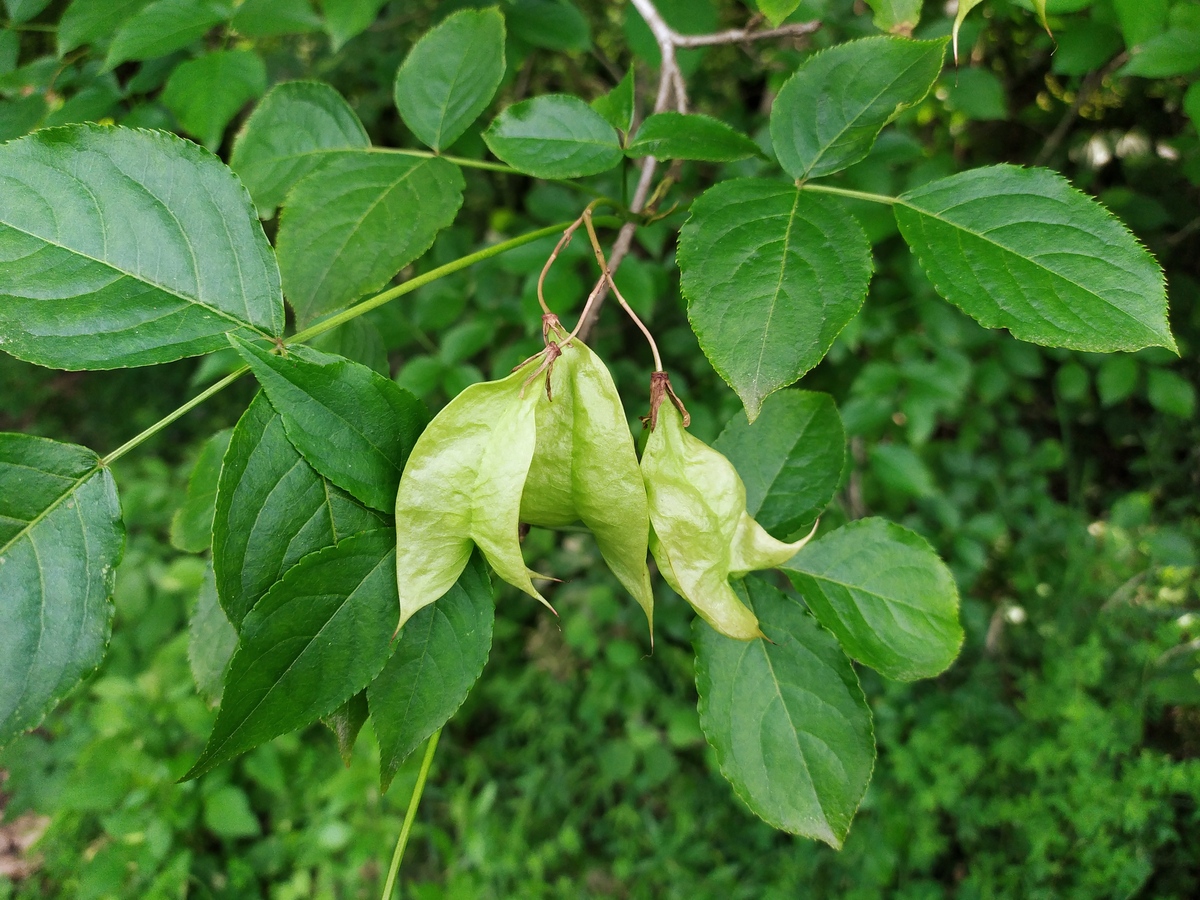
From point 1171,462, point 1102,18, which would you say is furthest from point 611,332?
point 1171,462

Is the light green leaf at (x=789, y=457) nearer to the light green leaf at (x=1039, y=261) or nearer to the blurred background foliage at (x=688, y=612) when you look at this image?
the light green leaf at (x=1039, y=261)

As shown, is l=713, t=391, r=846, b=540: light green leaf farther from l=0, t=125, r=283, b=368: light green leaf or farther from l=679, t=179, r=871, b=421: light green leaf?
l=0, t=125, r=283, b=368: light green leaf

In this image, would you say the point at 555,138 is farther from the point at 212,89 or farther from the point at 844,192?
the point at 212,89

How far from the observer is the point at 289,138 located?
2.85ft

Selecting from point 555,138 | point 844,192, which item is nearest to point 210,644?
point 555,138

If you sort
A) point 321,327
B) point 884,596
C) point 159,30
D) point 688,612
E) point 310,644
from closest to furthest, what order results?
1. point 310,644
2. point 321,327
3. point 884,596
4. point 159,30
5. point 688,612

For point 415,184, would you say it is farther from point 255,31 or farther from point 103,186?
point 255,31

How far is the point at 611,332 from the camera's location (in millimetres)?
1687

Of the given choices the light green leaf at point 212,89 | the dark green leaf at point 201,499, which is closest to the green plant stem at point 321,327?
the dark green leaf at point 201,499

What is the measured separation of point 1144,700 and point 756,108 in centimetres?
188

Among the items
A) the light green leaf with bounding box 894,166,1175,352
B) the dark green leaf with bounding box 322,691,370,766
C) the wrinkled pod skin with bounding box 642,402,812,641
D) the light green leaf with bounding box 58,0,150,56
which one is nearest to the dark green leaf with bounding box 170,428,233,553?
the dark green leaf with bounding box 322,691,370,766

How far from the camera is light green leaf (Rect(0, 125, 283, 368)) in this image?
0.59m

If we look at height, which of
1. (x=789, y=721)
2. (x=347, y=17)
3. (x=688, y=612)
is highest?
(x=347, y=17)

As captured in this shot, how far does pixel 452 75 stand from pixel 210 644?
2.34 ft
